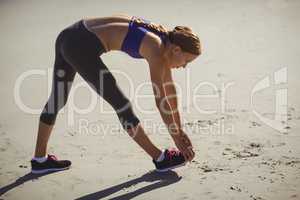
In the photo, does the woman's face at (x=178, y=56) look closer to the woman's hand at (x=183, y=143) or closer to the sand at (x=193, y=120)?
the woman's hand at (x=183, y=143)

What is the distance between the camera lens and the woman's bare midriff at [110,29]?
10.3ft

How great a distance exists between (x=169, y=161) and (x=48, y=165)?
0.97m

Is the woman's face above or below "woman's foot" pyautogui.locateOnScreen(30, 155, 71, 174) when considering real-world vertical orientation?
above

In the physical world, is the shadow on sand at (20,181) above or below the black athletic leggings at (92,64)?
below

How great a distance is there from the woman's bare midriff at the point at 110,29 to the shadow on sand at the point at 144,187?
1021 millimetres

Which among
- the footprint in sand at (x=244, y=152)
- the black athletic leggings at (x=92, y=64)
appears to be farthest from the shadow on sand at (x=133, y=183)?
the footprint in sand at (x=244, y=152)

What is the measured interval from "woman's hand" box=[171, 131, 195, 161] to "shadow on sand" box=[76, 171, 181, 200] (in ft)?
0.88

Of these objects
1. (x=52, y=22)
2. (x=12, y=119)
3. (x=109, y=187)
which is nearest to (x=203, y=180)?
(x=109, y=187)

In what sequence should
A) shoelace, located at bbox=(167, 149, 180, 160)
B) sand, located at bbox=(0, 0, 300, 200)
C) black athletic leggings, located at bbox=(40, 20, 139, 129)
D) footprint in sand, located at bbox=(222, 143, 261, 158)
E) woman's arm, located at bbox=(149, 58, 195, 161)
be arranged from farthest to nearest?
footprint in sand, located at bbox=(222, 143, 261, 158) < shoelace, located at bbox=(167, 149, 180, 160) < sand, located at bbox=(0, 0, 300, 200) < black athletic leggings, located at bbox=(40, 20, 139, 129) < woman's arm, located at bbox=(149, 58, 195, 161)

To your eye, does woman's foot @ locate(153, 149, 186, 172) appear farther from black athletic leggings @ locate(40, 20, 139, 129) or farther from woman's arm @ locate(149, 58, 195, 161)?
black athletic leggings @ locate(40, 20, 139, 129)

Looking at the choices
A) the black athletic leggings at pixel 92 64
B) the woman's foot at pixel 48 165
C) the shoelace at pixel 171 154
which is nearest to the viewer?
the black athletic leggings at pixel 92 64

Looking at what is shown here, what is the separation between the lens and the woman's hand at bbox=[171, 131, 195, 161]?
3.23 meters

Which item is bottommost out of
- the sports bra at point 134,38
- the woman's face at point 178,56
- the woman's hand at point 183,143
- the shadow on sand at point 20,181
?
the shadow on sand at point 20,181

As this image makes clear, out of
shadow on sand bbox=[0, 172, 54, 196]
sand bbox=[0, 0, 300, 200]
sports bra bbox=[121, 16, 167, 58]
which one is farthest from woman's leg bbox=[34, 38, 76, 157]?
sports bra bbox=[121, 16, 167, 58]
